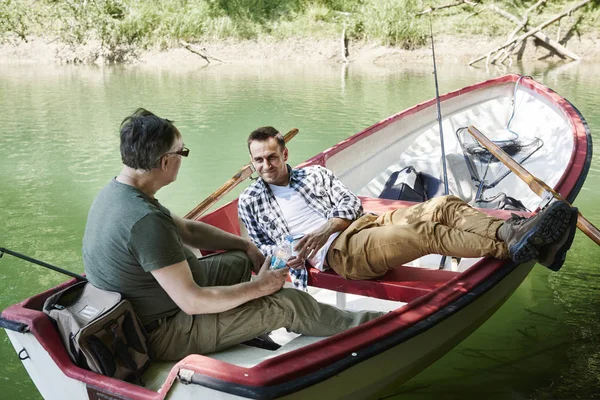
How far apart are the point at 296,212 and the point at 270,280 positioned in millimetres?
968

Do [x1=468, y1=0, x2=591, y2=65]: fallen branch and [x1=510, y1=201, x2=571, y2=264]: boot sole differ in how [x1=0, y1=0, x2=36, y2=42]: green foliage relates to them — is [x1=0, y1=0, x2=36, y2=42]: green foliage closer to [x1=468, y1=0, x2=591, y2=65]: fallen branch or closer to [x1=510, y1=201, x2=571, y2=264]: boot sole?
[x1=468, y1=0, x2=591, y2=65]: fallen branch

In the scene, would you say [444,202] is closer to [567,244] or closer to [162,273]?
[567,244]

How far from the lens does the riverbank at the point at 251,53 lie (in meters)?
19.0

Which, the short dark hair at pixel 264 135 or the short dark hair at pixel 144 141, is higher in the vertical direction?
the short dark hair at pixel 144 141

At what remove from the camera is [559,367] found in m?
3.53

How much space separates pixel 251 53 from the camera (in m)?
20.9

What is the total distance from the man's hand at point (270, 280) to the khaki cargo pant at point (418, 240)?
2.33ft

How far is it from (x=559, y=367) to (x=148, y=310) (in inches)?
92.2

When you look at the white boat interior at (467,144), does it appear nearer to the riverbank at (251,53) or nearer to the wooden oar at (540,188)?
the wooden oar at (540,188)

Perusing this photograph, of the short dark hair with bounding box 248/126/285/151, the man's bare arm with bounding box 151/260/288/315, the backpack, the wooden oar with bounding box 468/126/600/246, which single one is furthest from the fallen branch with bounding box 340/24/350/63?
the backpack

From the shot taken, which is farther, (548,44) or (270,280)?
(548,44)

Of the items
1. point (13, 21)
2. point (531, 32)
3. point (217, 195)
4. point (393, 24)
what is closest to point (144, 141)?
point (217, 195)

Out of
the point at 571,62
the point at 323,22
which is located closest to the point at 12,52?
the point at 323,22

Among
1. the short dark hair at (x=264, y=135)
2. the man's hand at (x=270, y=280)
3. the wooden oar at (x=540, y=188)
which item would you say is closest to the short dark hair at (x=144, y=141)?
the man's hand at (x=270, y=280)
